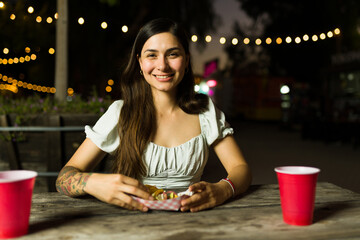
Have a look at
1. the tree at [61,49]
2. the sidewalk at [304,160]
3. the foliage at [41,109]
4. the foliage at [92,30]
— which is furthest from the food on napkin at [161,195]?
the foliage at [92,30]

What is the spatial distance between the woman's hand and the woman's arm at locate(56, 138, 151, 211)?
0.46 feet

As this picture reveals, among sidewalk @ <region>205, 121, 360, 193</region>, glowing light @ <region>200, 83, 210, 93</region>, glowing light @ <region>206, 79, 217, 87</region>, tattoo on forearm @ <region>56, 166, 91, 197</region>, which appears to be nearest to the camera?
tattoo on forearm @ <region>56, 166, 91, 197</region>

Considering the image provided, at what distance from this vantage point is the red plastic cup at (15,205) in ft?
3.04

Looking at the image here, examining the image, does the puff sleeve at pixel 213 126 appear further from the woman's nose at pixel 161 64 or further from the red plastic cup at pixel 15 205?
the red plastic cup at pixel 15 205

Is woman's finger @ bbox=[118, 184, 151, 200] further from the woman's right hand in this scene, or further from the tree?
the tree

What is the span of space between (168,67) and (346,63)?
1184 cm

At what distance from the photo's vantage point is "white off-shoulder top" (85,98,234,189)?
→ 174 cm

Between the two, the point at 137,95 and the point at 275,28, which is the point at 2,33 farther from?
the point at 275,28

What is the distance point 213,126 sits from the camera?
1.83 meters

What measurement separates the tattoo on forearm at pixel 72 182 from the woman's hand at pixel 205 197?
0.41 metres

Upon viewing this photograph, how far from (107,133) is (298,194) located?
38.0 inches

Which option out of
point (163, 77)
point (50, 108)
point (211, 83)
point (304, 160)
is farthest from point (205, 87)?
point (163, 77)

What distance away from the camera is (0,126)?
3916mm

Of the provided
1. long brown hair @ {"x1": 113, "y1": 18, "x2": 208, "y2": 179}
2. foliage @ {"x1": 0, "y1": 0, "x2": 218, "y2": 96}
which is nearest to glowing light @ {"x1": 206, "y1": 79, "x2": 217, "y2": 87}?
foliage @ {"x1": 0, "y1": 0, "x2": 218, "y2": 96}
